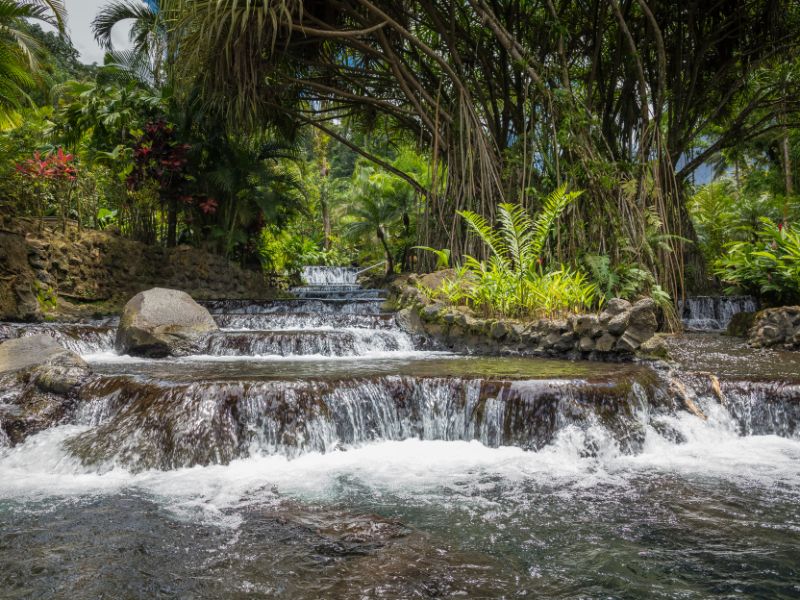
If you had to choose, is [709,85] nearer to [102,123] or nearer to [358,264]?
[102,123]

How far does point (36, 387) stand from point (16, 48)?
8220mm

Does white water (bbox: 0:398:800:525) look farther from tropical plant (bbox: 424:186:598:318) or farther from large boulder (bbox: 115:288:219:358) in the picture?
large boulder (bbox: 115:288:219:358)

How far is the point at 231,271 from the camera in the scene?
1255cm

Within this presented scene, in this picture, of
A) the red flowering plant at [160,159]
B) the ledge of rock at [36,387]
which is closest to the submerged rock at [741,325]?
the ledge of rock at [36,387]

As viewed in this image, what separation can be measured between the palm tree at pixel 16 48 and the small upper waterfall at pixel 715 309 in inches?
464

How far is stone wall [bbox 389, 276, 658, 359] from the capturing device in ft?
21.0

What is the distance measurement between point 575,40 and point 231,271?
8.00 m

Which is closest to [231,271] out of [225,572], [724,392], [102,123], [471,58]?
Result: [102,123]

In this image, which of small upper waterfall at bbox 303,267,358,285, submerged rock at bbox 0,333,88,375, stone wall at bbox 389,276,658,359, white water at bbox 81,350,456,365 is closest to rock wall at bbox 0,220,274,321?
white water at bbox 81,350,456,365

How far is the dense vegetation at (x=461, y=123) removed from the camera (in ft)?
26.3

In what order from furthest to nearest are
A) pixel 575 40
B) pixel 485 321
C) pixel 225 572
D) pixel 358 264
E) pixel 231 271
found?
pixel 358 264 < pixel 231 271 < pixel 575 40 < pixel 485 321 < pixel 225 572

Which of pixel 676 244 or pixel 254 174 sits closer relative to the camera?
pixel 676 244

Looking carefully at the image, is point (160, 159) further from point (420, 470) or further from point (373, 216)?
point (420, 470)

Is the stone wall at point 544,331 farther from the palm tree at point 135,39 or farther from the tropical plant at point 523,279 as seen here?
the palm tree at point 135,39
